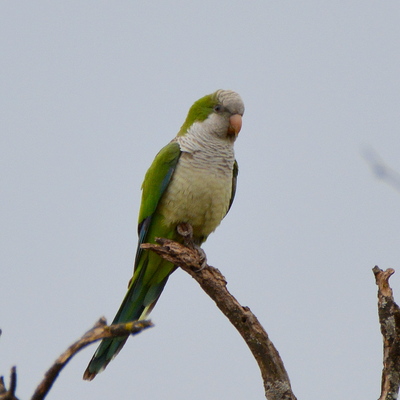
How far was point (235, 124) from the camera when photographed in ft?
19.2

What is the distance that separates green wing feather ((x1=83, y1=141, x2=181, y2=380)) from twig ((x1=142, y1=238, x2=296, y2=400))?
874 millimetres

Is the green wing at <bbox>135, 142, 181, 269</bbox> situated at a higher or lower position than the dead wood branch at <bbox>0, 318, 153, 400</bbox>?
higher

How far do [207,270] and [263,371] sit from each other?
88cm

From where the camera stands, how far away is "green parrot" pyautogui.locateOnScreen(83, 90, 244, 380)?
555cm

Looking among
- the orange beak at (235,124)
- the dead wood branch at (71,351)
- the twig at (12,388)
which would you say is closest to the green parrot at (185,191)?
the orange beak at (235,124)

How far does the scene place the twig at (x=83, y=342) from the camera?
226cm

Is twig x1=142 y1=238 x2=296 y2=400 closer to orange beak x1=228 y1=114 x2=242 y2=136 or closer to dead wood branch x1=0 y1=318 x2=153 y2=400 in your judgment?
orange beak x1=228 y1=114 x2=242 y2=136

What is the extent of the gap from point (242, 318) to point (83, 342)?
2.08m

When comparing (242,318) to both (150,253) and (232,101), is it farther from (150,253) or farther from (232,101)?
(232,101)

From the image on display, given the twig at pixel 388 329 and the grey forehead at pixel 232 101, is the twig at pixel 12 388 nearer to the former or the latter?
the twig at pixel 388 329

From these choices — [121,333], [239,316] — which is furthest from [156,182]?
[121,333]

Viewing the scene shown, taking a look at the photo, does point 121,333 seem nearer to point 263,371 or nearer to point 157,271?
point 263,371

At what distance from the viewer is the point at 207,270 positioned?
182 inches

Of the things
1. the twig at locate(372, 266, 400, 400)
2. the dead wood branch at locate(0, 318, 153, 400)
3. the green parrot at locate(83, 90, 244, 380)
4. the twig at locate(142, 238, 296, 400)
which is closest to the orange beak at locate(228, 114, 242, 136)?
the green parrot at locate(83, 90, 244, 380)
